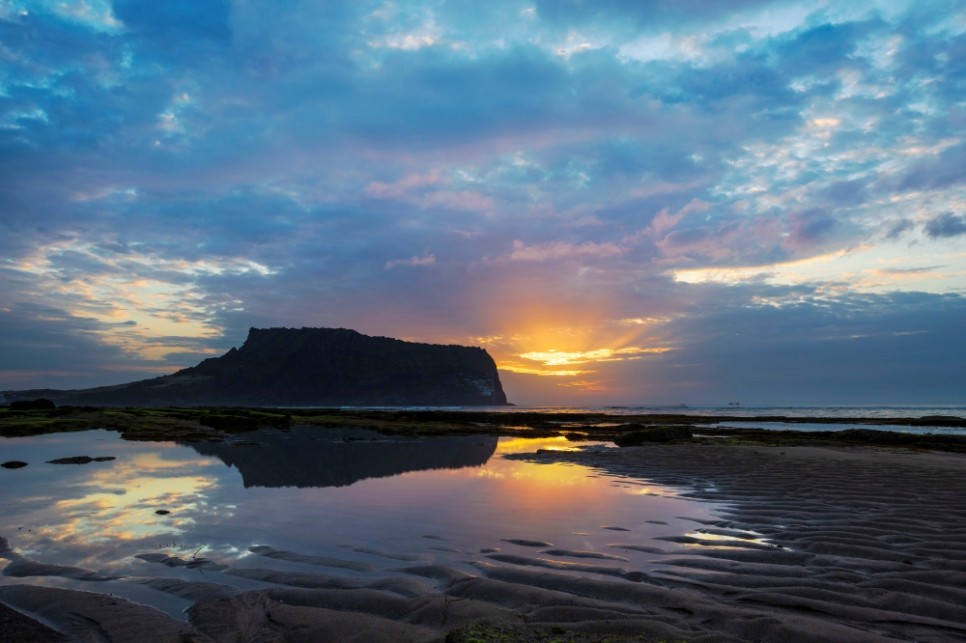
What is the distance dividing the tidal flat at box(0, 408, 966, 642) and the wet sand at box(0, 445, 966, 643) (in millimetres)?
35

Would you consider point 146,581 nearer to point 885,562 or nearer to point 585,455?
point 885,562

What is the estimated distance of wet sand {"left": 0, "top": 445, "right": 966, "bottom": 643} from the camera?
18.0 ft

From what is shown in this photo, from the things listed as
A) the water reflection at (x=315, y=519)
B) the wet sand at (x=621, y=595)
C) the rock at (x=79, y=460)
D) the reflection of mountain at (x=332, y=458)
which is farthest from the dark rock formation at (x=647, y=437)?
the rock at (x=79, y=460)

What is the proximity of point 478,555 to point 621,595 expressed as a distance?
2585mm

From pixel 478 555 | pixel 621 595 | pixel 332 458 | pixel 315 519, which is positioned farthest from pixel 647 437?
pixel 621 595

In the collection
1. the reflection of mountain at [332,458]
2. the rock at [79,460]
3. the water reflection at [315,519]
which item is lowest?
the reflection of mountain at [332,458]

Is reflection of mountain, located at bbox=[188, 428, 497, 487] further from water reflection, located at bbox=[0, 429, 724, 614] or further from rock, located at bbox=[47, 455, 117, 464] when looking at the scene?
rock, located at bbox=[47, 455, 117, 464]

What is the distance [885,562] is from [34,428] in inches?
1715

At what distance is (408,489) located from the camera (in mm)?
15039

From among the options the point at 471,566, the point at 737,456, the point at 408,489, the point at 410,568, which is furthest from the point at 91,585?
the point at 737,456

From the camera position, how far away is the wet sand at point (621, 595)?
18.0 feet

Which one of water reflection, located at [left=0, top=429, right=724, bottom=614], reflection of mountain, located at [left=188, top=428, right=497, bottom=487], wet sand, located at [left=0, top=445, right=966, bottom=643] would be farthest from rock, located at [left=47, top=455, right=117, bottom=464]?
wet sand, located at [left=0, top=445, right=966, bottom=643]

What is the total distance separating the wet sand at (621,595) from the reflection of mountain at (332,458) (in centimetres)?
924

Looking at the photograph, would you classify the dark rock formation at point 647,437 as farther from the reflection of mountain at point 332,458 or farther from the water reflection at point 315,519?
the water reflection at point 315,519
